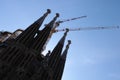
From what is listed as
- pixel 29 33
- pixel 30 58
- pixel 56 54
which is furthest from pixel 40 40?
pixel 30 58

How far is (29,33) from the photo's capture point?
37.1m

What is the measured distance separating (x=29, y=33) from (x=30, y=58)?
5.54 m

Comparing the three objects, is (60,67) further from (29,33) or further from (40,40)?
(29,33)

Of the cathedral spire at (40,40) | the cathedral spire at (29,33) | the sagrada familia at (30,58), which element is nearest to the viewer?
the sagrada familia at (30,58)

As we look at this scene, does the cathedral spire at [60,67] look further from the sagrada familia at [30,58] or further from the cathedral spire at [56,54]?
the cathedral spire at [56,54]

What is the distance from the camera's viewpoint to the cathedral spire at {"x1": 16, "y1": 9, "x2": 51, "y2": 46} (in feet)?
113

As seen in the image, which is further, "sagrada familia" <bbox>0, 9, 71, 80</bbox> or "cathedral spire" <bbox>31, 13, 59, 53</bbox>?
"cathedral spire" <bbox>31, 13, 59, 53</bbox>

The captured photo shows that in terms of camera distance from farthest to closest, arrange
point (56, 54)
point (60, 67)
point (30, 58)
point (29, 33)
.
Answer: point (56, 54)
point (60, 67)
point (29, 33)
point (30, 58)

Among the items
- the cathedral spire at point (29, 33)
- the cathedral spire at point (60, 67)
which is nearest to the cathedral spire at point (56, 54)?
the cathedral spire at point (60, 67)

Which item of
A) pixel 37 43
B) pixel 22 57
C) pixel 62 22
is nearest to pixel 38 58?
pixel 37 43

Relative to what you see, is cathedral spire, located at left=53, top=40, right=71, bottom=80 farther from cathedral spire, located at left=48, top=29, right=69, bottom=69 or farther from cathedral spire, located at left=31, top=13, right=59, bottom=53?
cathedral spire, located at left=31, top=13, right=59, bottom=53

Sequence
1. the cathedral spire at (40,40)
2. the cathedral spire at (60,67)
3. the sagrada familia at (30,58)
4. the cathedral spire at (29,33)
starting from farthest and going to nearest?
the cathedral spire at (60,67) < the cathedral spire at (40,40) < the cathedral spire at (29,33) < the sagrada familia at (30,58)

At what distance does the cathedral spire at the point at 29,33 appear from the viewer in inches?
1361

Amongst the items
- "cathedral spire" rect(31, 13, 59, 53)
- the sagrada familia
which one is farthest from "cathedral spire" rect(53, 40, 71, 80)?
"cathedral spire" rect(31, 13, 59, 53)
